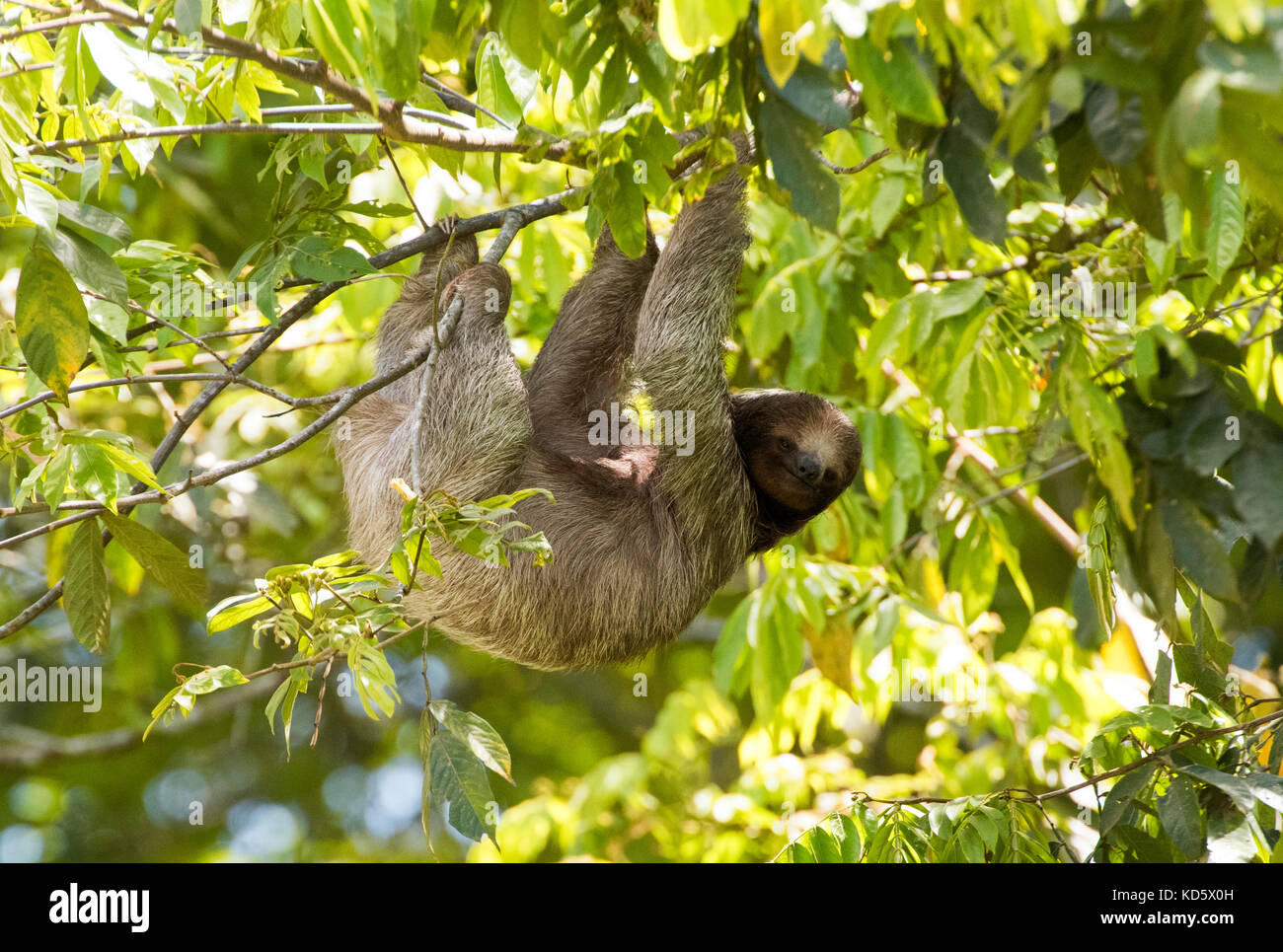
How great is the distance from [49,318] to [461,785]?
6.65ft

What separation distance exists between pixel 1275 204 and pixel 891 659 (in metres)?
5.58

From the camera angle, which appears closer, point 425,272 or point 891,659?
point 425,272

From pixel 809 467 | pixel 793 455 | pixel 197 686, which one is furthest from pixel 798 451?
pixel 197 686

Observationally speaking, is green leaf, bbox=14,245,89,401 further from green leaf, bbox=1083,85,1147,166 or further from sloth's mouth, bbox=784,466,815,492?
sloth's mouth, bbox=784,466,815,492

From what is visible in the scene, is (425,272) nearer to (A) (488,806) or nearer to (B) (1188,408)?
(A) (488,806)

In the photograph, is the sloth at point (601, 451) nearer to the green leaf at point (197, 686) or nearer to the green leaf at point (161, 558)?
the green leaf at point (161, 558)

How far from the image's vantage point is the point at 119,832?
16.3 m

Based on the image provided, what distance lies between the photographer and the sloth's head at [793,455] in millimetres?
6203

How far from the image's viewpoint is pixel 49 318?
3.66m

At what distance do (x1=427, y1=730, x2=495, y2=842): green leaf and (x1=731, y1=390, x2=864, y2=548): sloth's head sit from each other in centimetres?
310

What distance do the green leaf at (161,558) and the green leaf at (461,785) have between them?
60.3 inches

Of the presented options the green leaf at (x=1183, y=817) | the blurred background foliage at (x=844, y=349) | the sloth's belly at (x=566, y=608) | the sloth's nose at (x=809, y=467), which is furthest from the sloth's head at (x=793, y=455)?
the green leaf at (x=1183, y=817)

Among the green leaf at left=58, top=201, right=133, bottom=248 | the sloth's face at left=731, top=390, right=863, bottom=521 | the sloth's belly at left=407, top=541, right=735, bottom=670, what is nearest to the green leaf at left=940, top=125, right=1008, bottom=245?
the green leaf at left=58, top=201, right=133, bottom=248
